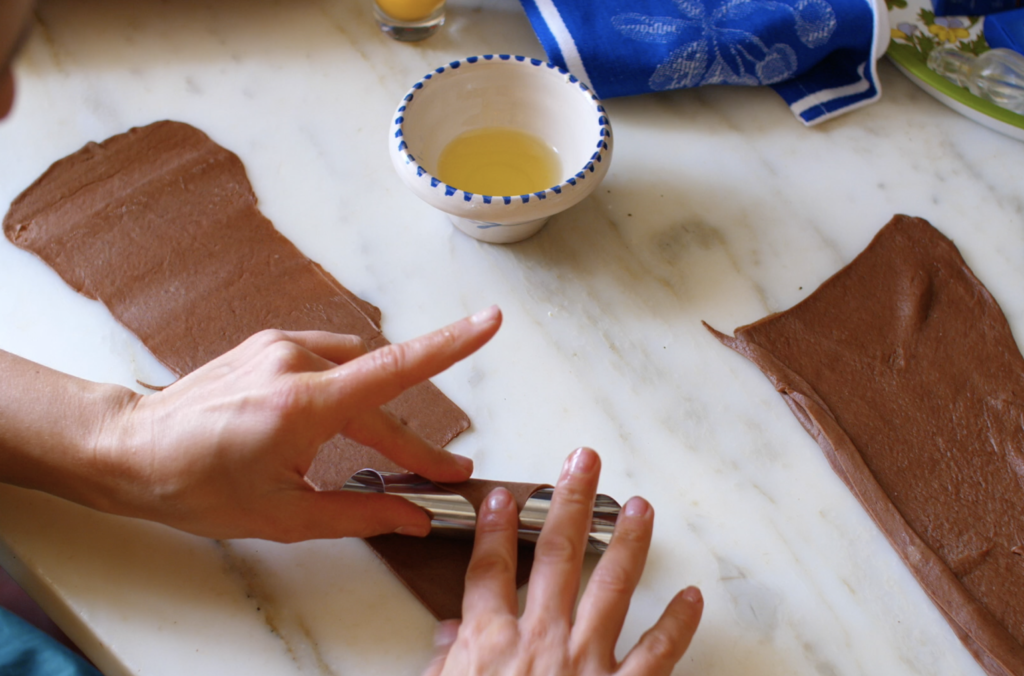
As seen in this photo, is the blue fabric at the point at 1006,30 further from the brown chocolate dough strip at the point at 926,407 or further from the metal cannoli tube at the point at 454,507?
the metal cannoli tube at the point at 454,507

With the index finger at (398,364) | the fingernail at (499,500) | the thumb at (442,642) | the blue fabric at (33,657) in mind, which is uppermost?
the index finger at (398,364)

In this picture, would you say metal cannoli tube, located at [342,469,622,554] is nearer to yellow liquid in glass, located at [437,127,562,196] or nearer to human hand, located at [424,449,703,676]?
human hand, located at [424,449,703,676]

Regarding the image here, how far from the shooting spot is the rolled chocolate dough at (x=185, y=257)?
0.73 m

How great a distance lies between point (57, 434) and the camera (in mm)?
590

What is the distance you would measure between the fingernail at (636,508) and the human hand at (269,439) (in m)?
0.15

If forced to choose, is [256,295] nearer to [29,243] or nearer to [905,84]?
[29,243]

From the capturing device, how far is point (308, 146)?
90cm

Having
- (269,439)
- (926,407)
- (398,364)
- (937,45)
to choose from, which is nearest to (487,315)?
(398,364)

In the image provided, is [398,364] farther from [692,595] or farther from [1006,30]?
[1006,30]

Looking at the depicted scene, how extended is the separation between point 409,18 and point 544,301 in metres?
0.48

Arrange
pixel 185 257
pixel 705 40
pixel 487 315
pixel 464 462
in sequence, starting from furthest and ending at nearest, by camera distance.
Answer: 1. pixel 705 40
2. pixel 185 257
3. pixel 464 462
4. pixel 487 315

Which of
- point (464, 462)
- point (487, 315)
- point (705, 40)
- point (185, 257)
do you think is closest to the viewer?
point (487, 315)

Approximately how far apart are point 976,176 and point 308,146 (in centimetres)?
85

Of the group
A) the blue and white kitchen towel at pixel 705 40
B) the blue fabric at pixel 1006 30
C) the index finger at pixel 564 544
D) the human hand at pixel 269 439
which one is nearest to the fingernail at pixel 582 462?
the index finger at pixel 564 544
